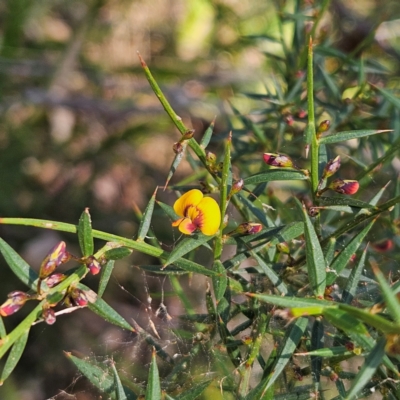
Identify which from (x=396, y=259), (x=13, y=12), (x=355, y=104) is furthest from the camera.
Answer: (x=13, y=12)

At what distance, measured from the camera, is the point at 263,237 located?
2.68 feet

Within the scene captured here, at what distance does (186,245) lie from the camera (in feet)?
2.41

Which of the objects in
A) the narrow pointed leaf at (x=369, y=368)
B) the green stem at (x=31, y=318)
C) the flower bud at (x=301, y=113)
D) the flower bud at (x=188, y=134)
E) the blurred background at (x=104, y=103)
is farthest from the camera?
the blurred background at (x=104, y=103)

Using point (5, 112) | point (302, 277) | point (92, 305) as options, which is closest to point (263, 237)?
point (302, 277)

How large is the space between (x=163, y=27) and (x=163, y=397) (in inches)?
99.6

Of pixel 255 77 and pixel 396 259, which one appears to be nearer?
pixel 396 259

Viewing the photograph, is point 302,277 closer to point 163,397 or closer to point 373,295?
point 373,295

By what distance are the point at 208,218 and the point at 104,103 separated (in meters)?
→ 1.93

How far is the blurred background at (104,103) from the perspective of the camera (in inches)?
88.1

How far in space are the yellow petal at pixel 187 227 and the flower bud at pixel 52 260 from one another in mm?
181

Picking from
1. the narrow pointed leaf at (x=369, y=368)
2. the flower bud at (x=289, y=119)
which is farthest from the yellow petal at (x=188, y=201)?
the flower bud at (x=289, y=119)

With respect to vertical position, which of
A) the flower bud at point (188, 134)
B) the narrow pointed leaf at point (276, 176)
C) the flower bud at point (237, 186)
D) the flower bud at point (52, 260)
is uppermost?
the flower bud at point (188, 134)

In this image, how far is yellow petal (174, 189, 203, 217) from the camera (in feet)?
2.51

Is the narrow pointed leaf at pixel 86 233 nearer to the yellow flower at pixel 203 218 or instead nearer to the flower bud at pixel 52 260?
the flower bud at pixel 52 260
